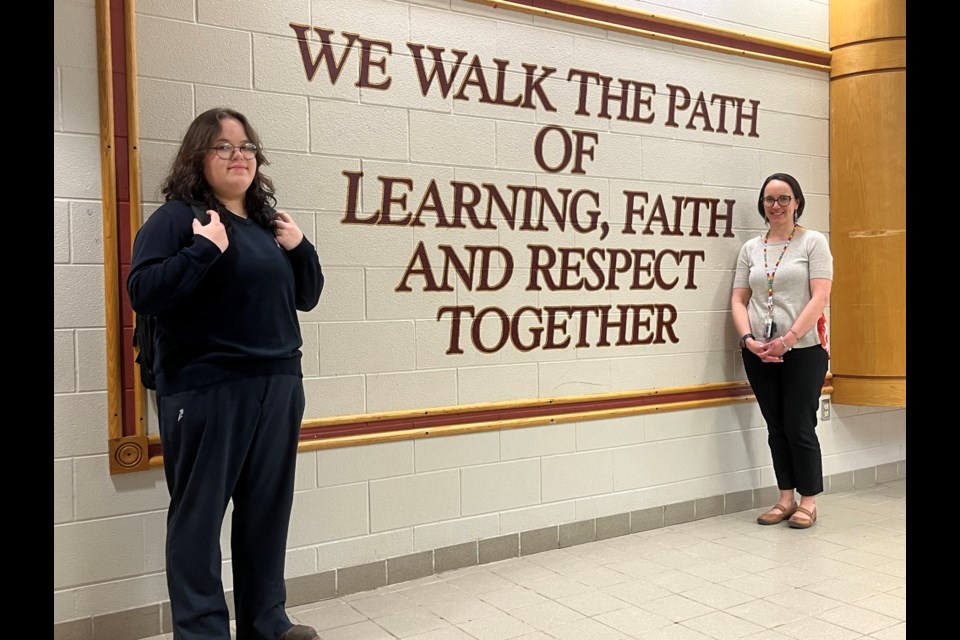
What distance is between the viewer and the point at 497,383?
346 centimetres

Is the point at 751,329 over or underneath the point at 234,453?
over

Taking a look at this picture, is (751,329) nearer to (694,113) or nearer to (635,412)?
(635,412)

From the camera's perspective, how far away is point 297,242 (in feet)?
8.23

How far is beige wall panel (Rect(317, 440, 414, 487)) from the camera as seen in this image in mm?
3062

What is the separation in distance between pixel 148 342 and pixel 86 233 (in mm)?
501

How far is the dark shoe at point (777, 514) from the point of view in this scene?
3924mm

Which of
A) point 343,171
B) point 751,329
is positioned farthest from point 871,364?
point 343,171

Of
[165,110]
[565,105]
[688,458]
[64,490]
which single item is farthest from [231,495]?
[688,458]

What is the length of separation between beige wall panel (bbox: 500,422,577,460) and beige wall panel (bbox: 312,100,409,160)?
4.09ft

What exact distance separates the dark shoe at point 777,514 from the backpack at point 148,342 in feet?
9.37

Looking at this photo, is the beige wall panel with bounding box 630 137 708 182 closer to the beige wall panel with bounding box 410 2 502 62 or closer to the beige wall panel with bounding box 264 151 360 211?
the beige wall panel with bounding box 410 2 502 62

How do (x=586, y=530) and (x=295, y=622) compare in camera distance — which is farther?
(x=586, y=530)

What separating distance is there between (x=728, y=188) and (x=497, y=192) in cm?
138

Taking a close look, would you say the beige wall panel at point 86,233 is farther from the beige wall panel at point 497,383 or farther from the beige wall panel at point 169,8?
the beige wall panel at point 497,383
